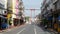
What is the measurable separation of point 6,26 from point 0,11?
17.0 ft

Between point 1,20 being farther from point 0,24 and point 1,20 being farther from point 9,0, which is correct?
point 9,0

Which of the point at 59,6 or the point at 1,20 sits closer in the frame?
the point at 59,6

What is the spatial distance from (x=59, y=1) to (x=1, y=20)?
17723 mm

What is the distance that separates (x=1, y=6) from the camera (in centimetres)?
6569

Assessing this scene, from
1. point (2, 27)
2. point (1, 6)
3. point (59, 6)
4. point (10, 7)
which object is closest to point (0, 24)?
point (2, 27)

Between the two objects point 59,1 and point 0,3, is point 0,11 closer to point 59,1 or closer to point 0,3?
point 0,3

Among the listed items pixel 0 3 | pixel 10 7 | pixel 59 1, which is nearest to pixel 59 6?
pixel 59 1

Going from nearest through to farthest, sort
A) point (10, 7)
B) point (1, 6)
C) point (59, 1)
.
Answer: point (59, 1) < point (1, 6) < point (10, 7)

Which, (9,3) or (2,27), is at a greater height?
(9,3)

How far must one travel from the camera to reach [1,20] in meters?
65.9

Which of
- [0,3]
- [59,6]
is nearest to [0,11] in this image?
[0,3]

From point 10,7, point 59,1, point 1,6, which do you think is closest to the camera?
point 59,1

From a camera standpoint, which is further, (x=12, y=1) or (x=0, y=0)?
(x=12, y=1)

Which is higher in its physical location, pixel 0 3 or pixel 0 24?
pixel 0 3
